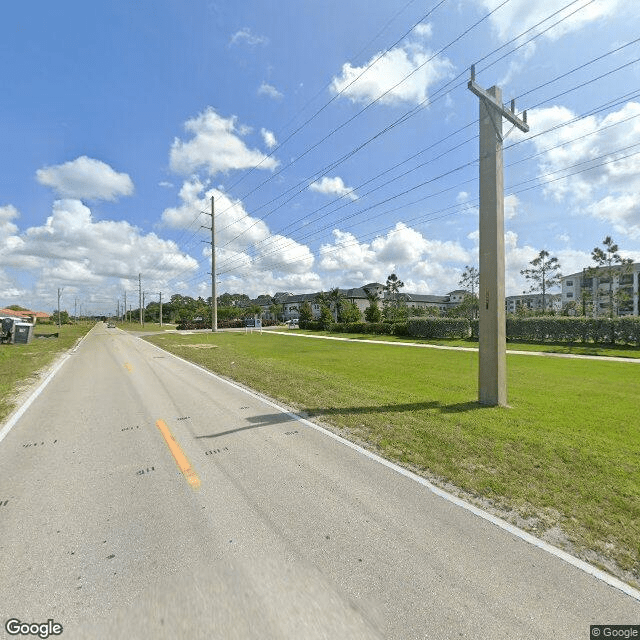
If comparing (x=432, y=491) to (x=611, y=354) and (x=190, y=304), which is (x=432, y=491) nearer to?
(x=611, y=354)

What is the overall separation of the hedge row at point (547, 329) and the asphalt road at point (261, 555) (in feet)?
80.4

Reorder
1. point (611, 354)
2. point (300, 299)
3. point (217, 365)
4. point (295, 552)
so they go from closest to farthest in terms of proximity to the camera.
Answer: point (295, 552) → point (217, 365) → point (611, 354) → point (300, 299)

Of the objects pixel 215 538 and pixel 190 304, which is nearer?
pixel 215 538

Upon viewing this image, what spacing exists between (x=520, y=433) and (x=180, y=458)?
5.84 m

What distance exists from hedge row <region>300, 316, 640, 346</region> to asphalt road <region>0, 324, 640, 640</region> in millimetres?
24515

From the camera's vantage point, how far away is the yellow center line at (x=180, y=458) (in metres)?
4.45

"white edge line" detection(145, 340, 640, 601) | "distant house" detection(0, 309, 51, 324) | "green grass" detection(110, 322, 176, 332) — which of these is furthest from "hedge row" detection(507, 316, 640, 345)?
"distant house" detection(0, 309, 51, 324)

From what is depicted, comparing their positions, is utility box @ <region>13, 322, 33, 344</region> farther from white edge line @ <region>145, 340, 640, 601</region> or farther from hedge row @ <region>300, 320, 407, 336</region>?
hedge row @ <region>300, 320, 407, 336</region>

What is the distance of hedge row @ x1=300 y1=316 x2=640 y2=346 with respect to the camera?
2133 centimetres

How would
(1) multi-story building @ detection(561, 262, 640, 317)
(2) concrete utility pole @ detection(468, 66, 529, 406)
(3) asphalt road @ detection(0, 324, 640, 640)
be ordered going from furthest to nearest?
(1) multi-story building @ detection(561, 262, 640, 317) → (2) concrete utility pole @ detection(468, 66, 529, 406) → (3) asphalt road @ detection(0, 324, 640, 640)

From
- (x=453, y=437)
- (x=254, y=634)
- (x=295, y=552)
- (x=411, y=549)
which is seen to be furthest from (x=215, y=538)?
(x=453, y=437)

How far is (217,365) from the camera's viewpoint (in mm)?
14852

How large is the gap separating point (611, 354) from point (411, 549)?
70.6 ft

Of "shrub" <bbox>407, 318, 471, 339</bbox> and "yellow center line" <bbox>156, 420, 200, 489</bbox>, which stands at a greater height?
"shrub" <bbox>407, 318, 471, 339</bbox>
